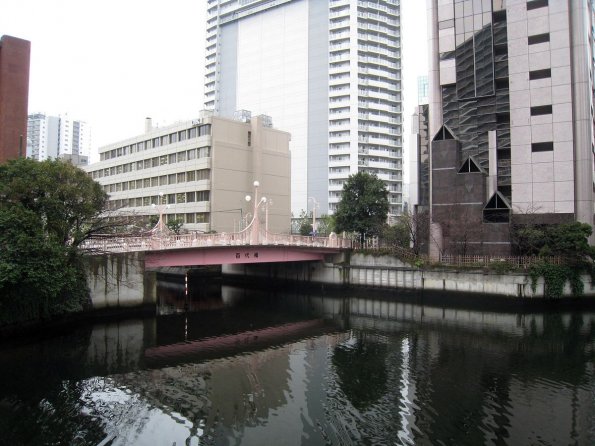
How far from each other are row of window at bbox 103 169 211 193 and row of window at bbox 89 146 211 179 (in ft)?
6.04

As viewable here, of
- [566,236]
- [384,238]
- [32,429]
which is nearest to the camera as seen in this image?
[32,429]

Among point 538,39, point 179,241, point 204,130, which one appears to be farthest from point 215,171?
point 538,39

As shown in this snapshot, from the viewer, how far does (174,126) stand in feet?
198

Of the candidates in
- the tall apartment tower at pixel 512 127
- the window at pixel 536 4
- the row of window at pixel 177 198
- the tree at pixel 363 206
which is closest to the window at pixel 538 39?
the tall apartment tower at pixel 512 127

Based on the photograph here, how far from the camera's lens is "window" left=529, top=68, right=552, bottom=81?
35719 millimetres

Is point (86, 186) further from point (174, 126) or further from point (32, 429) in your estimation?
point (174, 126)

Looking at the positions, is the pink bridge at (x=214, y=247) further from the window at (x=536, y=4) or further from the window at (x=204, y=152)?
the window at (x=536, y=4)

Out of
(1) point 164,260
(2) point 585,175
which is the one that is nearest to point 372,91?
(2) point 585,175

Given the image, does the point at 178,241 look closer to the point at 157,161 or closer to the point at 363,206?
the point at 363,206

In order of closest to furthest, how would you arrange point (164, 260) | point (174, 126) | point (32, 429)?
point (32, 429), point (164, 260), point (174, 126)

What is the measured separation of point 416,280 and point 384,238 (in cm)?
833

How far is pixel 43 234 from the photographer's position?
20.3 m

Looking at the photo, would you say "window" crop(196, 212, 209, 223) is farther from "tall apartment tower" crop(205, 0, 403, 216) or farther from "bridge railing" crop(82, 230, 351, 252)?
"tall apartment tower" crop(205, 0, 403, 216)

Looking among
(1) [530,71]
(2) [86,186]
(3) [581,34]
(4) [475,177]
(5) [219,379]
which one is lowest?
(5) [219,379]
